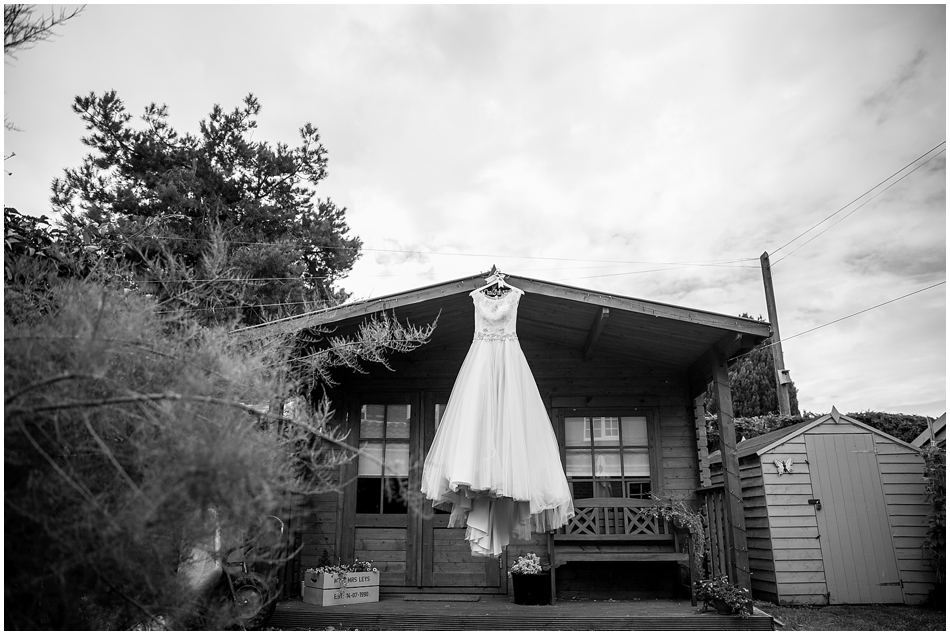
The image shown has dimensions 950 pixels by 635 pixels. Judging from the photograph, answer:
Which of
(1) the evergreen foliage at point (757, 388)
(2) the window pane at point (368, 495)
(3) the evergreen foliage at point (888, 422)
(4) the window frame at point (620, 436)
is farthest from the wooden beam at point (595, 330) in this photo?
(1) the evergreen foliage at point (757, 388)

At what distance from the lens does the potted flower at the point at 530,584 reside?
5.28 m

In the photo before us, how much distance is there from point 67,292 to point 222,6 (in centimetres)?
291

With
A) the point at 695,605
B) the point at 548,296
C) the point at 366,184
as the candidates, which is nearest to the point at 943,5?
the point at 548,296

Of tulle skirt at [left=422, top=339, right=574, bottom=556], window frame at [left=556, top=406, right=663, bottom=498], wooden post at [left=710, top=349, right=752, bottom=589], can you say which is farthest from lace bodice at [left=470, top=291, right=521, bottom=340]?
window frame at [left=556, top=406, right=663, bottom=498]

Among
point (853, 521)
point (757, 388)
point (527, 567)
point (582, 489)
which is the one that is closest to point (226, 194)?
point (582, 489)

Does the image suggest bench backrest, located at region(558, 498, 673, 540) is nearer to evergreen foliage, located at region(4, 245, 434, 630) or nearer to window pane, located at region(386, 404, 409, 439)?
window pane, located at region(386, 404, 409, 439)

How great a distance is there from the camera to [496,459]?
3.83 meters

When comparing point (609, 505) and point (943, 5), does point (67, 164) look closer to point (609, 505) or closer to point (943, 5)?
point (609, 505)

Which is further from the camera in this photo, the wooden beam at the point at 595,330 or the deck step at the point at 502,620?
the wooden beam at the point at 595,330

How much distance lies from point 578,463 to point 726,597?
189 centimetres

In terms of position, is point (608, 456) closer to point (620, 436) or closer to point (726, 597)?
point (620, 436)

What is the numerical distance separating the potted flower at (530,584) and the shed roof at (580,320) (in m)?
2.11

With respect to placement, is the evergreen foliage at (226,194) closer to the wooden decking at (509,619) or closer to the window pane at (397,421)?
the window pane at (397,421)

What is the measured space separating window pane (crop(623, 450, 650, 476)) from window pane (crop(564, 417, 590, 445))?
1.39 ft
